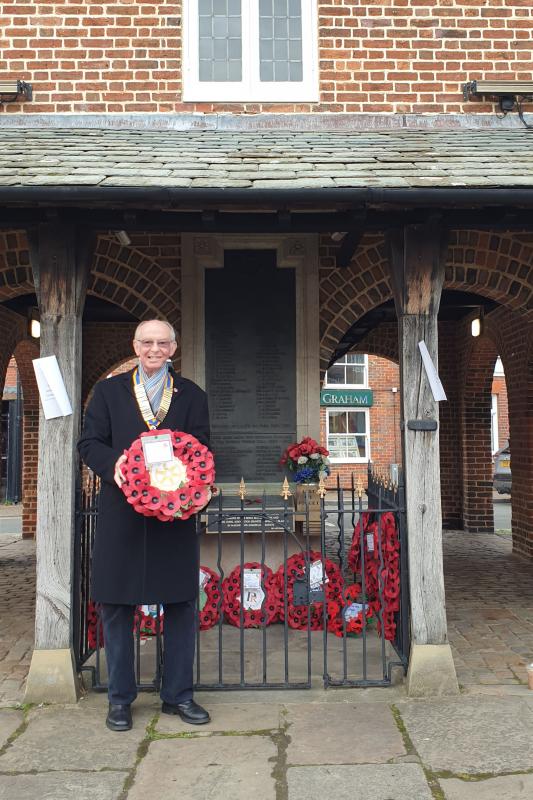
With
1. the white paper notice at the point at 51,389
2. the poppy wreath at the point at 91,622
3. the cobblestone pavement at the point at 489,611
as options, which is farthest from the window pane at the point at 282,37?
the cobblestone pavement at the point at 489,611

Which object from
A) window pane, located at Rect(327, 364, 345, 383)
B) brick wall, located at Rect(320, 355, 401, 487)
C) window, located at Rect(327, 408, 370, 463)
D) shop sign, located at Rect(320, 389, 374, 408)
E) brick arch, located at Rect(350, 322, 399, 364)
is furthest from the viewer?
window pane, located at Rect(327, 364, 345, 383)

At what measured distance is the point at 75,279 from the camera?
4.50 meters

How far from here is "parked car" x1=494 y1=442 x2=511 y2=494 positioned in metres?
21.2

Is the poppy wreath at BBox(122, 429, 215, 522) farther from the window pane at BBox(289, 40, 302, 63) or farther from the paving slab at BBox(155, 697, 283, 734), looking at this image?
the window pane at BBox(289, 40, 302, 63)

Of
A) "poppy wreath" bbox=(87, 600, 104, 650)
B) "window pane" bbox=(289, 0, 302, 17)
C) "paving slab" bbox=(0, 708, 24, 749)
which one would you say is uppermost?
"window pane" bbox=(289, 0, 302, 17)

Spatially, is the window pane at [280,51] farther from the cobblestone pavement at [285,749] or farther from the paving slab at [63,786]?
the paving slab at [63,786]

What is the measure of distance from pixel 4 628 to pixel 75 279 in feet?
10.7

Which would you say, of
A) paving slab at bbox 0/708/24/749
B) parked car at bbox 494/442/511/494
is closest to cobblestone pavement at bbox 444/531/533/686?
paving slab at bbox 0/708/24/749

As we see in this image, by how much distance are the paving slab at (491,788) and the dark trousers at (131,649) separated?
1.45 metres

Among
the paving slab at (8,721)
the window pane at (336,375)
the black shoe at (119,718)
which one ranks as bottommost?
the paving slab at (8,721)

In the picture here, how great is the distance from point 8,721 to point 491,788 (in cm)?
254

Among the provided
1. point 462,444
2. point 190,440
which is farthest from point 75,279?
point 462,444

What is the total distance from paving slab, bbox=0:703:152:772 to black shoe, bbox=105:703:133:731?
0.03 metres

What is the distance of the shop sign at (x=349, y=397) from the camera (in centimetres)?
2154
